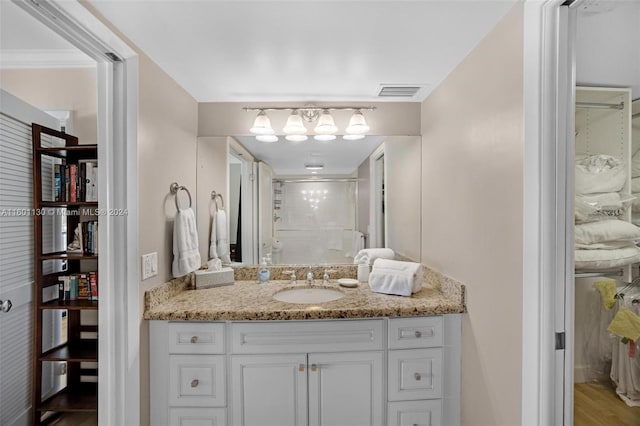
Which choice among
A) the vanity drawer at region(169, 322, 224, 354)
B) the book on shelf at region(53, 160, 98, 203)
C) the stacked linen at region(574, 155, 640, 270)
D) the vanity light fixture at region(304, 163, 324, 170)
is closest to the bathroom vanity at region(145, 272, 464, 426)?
the vanity drawer at region(169, 322, 224, 354)

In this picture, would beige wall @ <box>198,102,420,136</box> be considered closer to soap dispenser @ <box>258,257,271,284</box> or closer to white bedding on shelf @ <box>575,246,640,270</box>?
soap dispenser @ <box>258,257,271,284</box>

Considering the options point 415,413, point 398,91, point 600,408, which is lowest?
point 415,413

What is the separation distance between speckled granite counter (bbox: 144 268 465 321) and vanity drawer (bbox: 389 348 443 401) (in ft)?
0.76

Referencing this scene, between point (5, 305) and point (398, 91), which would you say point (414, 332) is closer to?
point (398, 91)

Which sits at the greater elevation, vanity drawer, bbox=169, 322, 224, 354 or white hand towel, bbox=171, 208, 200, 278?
white hand towel, bbox=171, 208, 200, 278

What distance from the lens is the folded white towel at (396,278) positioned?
73.7 inches

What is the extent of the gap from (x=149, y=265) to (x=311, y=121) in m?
1.38

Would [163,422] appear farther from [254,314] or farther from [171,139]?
[171,139]

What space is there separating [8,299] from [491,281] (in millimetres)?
2412

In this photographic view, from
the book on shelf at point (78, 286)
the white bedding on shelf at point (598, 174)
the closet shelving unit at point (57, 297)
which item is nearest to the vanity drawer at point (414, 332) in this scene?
the white bedding on shelf at point (598, 174)

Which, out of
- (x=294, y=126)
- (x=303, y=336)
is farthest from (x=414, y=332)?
(x=294, y=126)

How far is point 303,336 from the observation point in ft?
5.49

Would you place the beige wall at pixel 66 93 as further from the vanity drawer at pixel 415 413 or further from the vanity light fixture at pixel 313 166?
the vanity drawer at pixel 415 413

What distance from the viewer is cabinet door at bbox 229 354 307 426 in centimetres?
166
